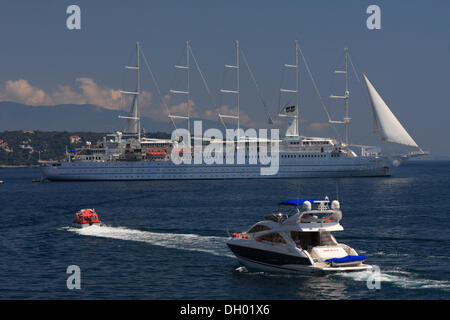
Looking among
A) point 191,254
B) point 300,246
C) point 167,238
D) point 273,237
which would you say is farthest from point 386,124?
point 300,246

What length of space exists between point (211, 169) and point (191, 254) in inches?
2591

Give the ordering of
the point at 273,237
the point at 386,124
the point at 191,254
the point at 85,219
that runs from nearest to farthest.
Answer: the point at 273,237 → the point at 191,254 → the point at 85,219 → the point at 386,124

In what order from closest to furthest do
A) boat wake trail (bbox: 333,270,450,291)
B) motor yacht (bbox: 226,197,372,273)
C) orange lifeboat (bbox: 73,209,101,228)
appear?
1. boat wake trail (bbox: 333,270,450,291)
2. motor yacht (bbox: 226,197,372,273)
3. orange lifeboat (bbox: 73,209,101,228)

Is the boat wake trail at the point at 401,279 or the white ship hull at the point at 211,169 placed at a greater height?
the white ship hull at the point at 211,169

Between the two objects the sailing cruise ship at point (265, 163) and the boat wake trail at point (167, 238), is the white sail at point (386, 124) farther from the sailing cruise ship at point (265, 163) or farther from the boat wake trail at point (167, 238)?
the boat wake trail at point (167, 238)

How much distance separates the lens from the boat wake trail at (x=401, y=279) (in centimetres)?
1912

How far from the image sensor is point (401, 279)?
20047 mm

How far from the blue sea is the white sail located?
135ft

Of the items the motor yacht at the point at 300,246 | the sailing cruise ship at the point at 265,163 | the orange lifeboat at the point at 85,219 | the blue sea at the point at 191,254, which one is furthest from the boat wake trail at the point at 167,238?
the sailing cruise ship at the point at 265,163

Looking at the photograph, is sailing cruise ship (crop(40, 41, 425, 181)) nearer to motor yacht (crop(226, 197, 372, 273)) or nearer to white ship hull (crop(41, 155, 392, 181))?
white ship hull (crop(41, 155, 392, 181))

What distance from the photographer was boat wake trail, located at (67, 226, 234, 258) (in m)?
27.1

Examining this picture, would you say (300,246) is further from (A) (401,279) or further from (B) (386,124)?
(B) (386,124)

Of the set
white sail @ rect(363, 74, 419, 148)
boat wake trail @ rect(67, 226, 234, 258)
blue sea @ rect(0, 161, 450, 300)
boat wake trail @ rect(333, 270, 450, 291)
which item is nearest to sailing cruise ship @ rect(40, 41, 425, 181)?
white sail @ rect(363, 74, 419, 148)

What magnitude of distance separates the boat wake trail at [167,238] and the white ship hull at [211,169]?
56.2 m
